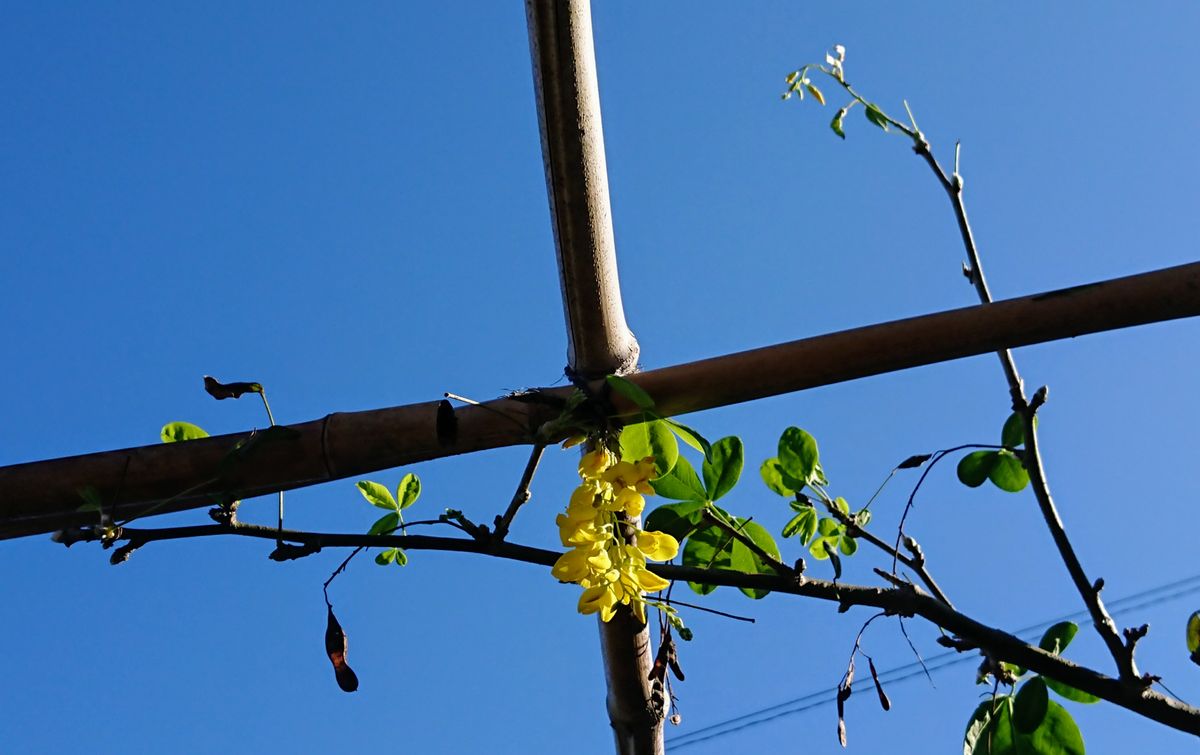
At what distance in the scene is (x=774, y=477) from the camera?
44.1 inches

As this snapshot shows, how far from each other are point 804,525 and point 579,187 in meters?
0.47

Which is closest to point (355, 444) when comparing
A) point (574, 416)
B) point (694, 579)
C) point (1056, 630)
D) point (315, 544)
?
point (315, 544)

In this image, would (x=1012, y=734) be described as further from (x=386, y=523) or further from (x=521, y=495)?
(x=386, y=523)

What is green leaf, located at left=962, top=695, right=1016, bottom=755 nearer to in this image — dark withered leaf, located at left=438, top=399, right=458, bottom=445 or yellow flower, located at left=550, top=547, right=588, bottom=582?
yellow flower, located at left=550, top=547, right=588, bottom=582

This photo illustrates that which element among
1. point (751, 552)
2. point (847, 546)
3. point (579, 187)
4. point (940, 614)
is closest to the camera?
point (940, 614)

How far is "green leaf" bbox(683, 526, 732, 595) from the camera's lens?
3.64 ft

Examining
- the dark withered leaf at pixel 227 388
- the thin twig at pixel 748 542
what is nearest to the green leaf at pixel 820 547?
the thin twig at pixel 748 542

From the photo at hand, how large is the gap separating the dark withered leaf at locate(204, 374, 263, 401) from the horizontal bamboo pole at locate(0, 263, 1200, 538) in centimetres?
5

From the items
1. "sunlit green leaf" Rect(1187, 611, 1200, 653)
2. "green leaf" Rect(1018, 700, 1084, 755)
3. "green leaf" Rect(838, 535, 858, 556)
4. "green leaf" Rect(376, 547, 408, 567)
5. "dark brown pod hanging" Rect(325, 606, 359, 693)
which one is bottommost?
"green leaf" Rect(1018, 700, 1084, 755)

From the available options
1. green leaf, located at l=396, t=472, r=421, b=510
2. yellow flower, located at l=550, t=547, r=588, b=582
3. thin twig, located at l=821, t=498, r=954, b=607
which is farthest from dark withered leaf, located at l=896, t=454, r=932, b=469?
green leaf, located at l=396, t=472, r=421, b=510

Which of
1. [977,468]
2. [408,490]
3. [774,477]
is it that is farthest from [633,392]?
[977,468]

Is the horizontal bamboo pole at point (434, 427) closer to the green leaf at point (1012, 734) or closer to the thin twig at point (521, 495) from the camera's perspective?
the thin twig at point (521, 495)

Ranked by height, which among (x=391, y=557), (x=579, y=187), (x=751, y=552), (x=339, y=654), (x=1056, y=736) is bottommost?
(x=1056, y=736)

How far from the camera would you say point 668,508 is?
3.45 feet
